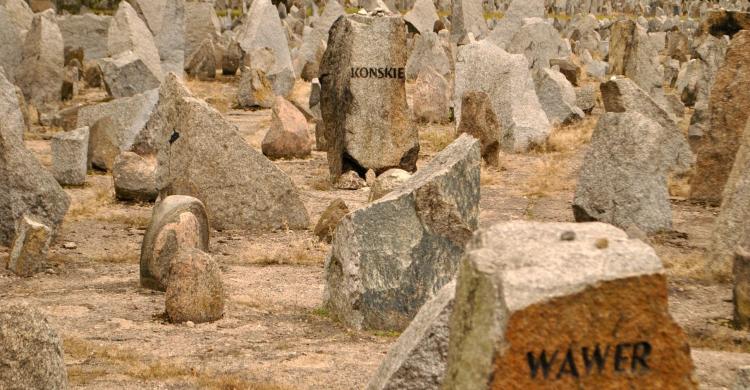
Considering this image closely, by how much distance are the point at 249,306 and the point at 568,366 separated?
429 centimetres

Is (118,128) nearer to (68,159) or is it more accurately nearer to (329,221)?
(68,159)

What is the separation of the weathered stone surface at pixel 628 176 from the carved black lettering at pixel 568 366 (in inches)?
246

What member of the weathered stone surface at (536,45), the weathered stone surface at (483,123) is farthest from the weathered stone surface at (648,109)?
the weathered stone surface at (536,45)

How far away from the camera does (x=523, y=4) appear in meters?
23.7

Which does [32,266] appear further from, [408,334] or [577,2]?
[577,2]

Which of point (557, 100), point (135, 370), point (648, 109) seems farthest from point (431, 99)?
point (135, 370)

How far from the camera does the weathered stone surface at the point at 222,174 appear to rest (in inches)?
399

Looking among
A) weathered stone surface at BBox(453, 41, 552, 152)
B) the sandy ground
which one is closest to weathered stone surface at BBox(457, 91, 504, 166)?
the sandy ground

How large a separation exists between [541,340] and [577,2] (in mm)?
39021

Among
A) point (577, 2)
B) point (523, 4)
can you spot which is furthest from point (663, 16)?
point (523, 4)

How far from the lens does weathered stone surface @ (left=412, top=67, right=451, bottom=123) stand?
16.5m

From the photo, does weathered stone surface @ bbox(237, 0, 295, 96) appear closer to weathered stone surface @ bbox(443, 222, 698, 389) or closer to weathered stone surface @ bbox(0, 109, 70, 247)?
weathered stone surface @ bbox(0, 109, 70, 247)

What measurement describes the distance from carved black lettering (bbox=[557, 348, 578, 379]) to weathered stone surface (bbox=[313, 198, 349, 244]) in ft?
20.0

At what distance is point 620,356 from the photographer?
3.67 metres
